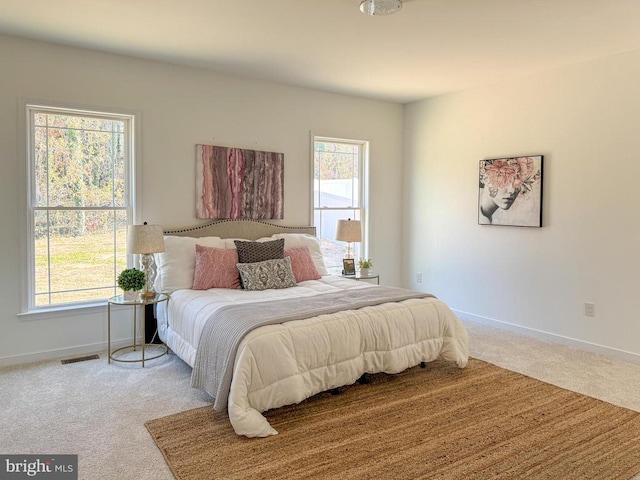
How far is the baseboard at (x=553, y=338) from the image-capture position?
389 centimetres

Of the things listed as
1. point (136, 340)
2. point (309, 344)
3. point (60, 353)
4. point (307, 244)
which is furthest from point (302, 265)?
point (60, 353)

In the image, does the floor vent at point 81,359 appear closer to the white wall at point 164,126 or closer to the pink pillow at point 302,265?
the white wall at point 164,126

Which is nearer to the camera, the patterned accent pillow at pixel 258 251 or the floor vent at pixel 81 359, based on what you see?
the floor vent at pixel 81 359

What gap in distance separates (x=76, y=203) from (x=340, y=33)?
264 cm

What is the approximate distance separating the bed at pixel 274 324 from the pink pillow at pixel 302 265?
0.01 m

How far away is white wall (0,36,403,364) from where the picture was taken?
362 centimetres

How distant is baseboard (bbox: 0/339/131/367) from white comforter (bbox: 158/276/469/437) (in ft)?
1.86

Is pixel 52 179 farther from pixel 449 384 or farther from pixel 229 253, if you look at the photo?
pixel 449 384

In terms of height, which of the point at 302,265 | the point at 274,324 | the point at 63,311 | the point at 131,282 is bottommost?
the point at 63,311

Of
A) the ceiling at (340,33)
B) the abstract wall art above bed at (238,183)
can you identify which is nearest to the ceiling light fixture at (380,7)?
the ceiling at (340,33)

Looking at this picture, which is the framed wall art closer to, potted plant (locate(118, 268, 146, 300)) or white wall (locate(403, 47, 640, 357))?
white wall (locate(403, 47, 640, 357))

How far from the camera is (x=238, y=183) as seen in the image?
15.2ft

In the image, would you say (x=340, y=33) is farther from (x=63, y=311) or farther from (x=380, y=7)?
(x=63, y=311)

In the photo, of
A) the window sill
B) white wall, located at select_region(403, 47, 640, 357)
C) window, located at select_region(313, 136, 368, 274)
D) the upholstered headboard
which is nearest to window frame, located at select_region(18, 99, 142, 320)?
the window sill
